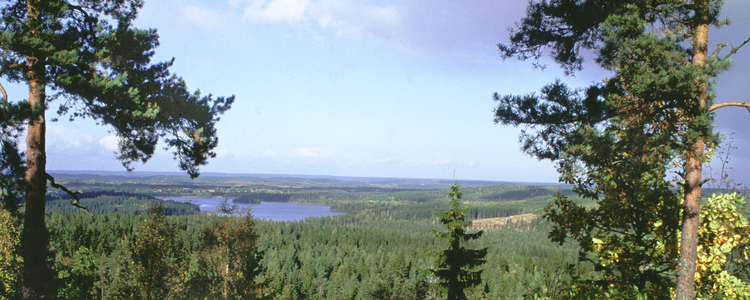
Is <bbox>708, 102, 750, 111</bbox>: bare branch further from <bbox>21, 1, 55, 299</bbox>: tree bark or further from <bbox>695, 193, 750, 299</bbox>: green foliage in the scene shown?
<bbox>21, 1, 55, 299</bbox>: tree bark

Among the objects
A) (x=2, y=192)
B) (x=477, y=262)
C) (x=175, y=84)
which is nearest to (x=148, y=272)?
(x=2, y=192)

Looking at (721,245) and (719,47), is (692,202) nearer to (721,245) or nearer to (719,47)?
(721,245)

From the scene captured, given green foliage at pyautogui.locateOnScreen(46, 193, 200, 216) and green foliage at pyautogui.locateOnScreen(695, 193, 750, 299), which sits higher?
green foliage at pyautogui.locateOnScreen(695, 193, 750, 299)

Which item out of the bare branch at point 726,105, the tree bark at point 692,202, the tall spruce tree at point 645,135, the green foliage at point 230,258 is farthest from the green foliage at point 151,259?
the bare branch at point 726,105

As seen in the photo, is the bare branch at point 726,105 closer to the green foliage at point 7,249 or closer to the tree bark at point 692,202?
the tree bark at point 692,202

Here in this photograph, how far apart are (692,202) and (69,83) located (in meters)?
14.2

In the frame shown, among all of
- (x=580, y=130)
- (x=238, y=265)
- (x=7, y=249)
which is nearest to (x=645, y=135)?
(x=580, y=130)

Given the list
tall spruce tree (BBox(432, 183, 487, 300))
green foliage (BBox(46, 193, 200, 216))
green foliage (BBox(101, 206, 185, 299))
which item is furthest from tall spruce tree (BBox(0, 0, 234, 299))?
green foliage (BBox(46, 193, 200, 216))

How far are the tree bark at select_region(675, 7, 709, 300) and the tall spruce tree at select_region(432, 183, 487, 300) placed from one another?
919 centimetres

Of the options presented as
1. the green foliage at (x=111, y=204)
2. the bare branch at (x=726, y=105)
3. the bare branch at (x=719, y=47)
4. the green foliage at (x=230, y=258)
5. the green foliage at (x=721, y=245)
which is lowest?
the green foliage at (x=111, y=204)

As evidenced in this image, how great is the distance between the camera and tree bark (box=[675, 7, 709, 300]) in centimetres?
724

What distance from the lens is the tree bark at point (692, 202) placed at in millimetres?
7242

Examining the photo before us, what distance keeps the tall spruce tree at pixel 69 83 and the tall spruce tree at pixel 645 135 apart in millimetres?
11083

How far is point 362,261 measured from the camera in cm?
7181
